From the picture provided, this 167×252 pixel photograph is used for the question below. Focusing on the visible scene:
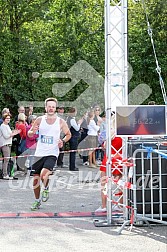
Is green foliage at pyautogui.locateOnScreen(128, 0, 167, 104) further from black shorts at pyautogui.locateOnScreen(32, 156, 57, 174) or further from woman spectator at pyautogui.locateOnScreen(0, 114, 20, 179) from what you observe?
black shorts at pyautogui.locateOnScreen(32, 156, 57, 174)

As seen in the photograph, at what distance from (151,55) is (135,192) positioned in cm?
1840

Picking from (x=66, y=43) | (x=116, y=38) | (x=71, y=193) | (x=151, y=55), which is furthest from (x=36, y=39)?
(x=116, y=38)

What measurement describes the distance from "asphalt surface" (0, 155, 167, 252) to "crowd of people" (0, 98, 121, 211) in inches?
18.0

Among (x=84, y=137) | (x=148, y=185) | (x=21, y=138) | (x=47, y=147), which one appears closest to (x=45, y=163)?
(x=47, y=147)

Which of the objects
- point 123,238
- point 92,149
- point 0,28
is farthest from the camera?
point 0,28

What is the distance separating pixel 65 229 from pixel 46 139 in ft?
6.37

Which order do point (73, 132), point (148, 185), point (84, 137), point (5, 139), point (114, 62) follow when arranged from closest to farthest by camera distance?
1. point (148, 185)
2. point (114, 62)
3. point (5, 139)
4. point (73, 132)
5. point (84, 137)

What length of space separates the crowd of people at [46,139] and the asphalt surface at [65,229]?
46cm

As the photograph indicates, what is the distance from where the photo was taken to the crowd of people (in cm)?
834

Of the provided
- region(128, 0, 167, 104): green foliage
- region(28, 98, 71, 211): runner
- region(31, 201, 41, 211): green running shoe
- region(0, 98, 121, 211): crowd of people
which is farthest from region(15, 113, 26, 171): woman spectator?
region(128, 0, 167, 104): green foliage

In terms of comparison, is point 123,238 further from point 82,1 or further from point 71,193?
point 82,1

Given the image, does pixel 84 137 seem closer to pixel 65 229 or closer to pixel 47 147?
pixel 47 147

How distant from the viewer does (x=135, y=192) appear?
276 inches

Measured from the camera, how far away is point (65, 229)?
689 centimetres
